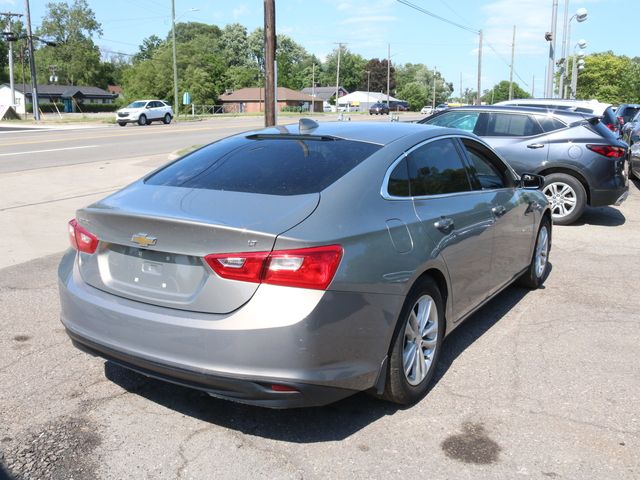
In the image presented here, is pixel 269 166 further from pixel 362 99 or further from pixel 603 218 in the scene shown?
pixel 362 99

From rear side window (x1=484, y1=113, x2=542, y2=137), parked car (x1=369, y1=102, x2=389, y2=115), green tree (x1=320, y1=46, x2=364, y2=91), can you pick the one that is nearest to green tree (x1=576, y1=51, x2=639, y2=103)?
parked car (x1=369, y1=102, x2=389, y2=115)

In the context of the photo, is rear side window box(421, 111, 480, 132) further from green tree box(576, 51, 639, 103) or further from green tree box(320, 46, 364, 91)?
green tree box(320, 46, 364, 91)

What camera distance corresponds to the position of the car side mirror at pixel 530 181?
5535mm

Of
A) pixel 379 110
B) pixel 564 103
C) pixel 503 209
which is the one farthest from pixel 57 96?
pixel 503 209

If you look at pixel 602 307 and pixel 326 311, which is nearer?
pixel 326 311

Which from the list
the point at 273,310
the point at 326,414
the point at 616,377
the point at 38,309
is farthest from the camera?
the point at 38,309

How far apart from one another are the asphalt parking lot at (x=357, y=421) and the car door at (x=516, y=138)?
5.03 m

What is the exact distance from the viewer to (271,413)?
358 cm

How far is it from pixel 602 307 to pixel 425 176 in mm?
2656

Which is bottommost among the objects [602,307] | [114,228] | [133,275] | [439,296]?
[602,307]

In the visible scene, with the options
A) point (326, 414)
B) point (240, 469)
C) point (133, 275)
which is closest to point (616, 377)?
point (326, 414)

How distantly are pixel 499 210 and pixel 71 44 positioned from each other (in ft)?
411

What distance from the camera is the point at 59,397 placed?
3723 millimetres

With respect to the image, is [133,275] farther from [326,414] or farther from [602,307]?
[602,307]
